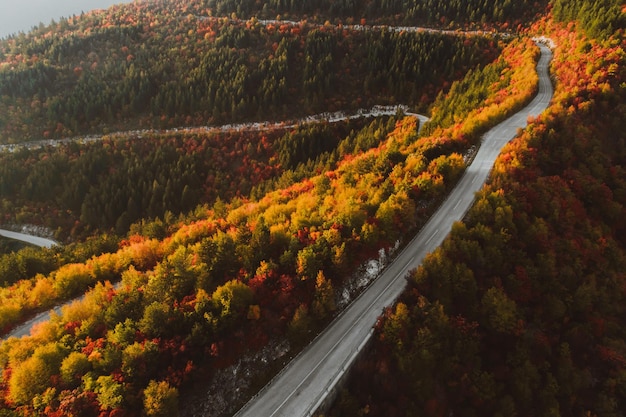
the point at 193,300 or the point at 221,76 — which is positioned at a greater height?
the point at 193,300

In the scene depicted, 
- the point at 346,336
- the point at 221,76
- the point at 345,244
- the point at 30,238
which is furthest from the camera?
the point at 221,76

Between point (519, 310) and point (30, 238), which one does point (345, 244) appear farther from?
point (30, 238)

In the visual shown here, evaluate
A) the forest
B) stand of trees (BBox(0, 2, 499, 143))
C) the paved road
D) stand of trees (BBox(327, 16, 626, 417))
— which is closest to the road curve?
the forest

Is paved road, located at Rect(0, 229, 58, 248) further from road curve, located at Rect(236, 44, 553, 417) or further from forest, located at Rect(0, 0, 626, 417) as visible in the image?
road curve, located at Rect(236, 44, 553, 417)

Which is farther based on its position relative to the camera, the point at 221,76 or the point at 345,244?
the point at 221,76

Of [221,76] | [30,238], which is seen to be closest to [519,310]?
[30,238]

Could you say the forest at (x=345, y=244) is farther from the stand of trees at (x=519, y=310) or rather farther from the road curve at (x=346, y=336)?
the road curve at (x=346, y=336)
